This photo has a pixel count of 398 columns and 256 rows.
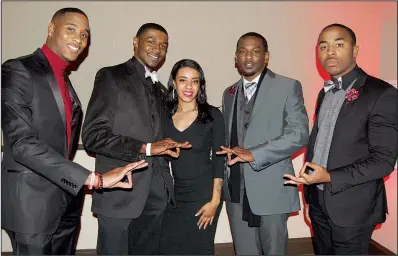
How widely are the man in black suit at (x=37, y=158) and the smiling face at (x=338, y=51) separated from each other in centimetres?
169

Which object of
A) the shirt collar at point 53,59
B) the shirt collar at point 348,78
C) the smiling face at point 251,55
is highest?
the smiling face at point 251,55

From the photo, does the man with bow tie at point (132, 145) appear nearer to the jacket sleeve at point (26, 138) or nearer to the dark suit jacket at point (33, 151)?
the dark suit jacket at point (33, 151)

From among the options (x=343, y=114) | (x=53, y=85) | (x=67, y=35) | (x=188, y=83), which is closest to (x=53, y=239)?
(x=53, y=85)

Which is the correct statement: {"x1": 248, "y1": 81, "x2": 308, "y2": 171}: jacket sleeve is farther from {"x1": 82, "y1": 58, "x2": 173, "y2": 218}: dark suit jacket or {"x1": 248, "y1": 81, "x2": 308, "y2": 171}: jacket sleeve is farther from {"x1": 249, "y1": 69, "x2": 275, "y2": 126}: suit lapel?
{"x1": 82, "y1": 58, "x2": 173, "y2": 218}: dark suit jacket

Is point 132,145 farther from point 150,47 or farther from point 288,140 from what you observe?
point 288,140

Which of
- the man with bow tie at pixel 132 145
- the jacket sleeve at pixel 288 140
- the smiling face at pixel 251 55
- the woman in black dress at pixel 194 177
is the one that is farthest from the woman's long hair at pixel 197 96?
the jacket sleeve at pixel 288 140

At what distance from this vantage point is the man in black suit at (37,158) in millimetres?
2449

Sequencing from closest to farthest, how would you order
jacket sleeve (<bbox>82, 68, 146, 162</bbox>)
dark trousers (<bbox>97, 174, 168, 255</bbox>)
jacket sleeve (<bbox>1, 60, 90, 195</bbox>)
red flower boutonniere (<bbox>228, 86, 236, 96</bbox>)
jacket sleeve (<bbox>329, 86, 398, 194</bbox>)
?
1. jacket sleeve (<bbox>1, 60, 90, 195</bbox>)
2. jacket sleeve (<bbox>329, 86, 398, 194</bbox>)
3. jacket sleeve (<bbox>82, 68, 146, 162</bbox>)
4. dark trousers (<bbox>97, 174, 168, 255</bbox>)
5. red flower boutonniere (<bbox>228, 86, 236, 96</bbox>)

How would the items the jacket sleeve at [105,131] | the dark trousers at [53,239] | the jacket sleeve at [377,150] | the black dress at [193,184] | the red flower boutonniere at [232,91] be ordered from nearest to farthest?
1. the dark trousers at [53,239]
2. the jacket sleeve at [377,150]
3. the jacket sleeve at [105,131]
4. the black dress at [193,184]
5. the red flower boutonniere at [232,91]

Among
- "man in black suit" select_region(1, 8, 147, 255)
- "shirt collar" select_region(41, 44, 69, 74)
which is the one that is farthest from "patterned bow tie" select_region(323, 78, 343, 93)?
"shirt collar" select_region(41, 44, 69, 74)

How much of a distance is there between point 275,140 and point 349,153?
57cm

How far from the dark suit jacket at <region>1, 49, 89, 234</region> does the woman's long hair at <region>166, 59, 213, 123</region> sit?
1039 millimetres

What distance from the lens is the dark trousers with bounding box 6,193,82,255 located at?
2555mm

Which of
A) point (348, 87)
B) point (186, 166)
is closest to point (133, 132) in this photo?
point (186, 166)
